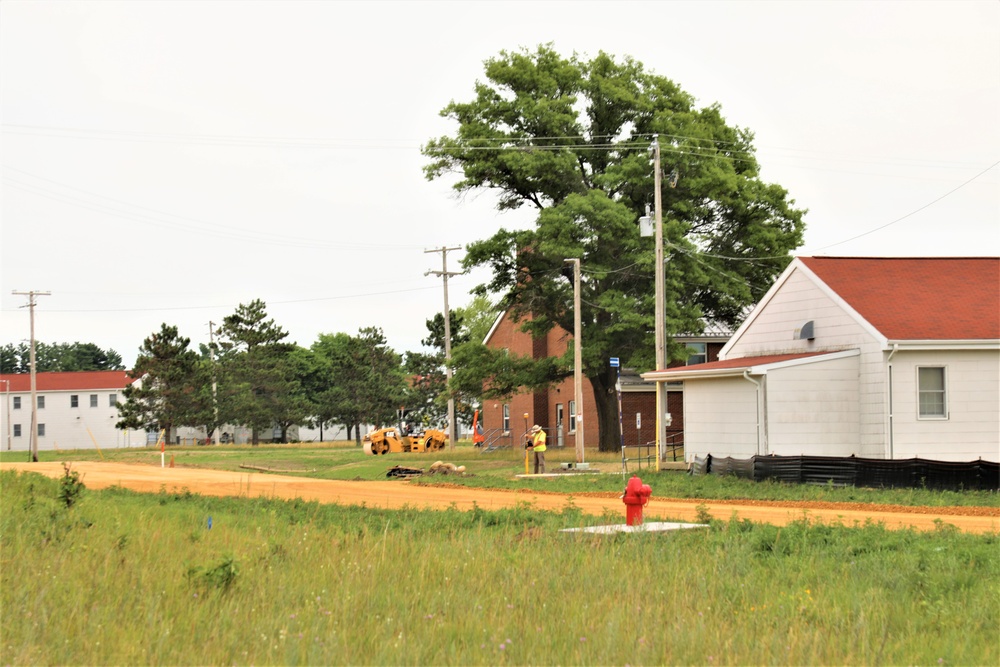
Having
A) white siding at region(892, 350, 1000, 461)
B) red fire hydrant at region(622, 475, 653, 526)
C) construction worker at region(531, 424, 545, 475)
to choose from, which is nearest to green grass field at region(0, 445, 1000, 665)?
red fire hydrant at region(622, 475, 653, 526)

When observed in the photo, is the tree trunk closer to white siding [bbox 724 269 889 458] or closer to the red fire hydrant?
white siding [bbox 724 269 889 458]

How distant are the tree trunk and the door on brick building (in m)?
9.98

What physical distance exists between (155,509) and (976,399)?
68.1 ft

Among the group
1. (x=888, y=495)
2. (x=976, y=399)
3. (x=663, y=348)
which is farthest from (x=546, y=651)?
(x=663, y=348)

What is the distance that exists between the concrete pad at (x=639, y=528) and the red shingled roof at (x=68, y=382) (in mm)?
91108

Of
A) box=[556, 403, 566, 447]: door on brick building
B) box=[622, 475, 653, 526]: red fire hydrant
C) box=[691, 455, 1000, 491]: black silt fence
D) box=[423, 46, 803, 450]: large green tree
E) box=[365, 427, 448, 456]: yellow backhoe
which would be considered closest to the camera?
box=[622, 475, 653, 526]: red fire hydrant

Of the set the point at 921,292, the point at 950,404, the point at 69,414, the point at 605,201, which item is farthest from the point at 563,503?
the point at 69,414

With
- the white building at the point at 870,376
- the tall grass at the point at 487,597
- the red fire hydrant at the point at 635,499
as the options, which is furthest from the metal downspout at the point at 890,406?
the red fire hydrant at the point at 635,499

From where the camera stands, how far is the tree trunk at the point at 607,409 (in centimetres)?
4672

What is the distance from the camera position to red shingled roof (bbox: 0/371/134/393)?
328 ft

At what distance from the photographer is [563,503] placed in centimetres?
2244

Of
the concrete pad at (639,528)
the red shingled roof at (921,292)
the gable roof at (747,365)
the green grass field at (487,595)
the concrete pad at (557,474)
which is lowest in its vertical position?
the concrete pad at (557,474)

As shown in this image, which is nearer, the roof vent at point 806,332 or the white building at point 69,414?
the roof vent at point 806,332

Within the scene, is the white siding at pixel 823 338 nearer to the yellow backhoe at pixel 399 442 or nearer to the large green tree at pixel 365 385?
the yellow backhoe at pixel 399 442
